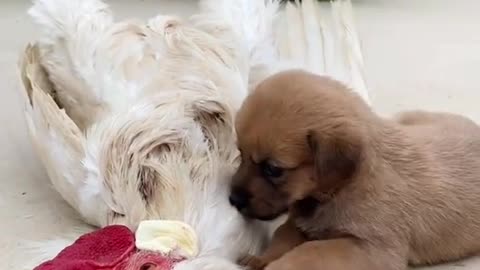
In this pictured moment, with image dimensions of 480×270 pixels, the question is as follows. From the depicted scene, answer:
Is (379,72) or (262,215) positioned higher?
(262,215)

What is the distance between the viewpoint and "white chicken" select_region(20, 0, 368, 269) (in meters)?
1.35

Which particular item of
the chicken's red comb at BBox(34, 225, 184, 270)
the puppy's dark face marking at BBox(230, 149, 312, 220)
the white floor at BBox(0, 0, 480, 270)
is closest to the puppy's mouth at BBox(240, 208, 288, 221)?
the puppy's dark face marking at BBox(230, 149, 312, 220)

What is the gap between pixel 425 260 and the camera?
4.74 ft

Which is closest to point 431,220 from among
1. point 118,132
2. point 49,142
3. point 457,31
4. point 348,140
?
point 348,140

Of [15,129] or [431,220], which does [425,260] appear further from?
[15,129]

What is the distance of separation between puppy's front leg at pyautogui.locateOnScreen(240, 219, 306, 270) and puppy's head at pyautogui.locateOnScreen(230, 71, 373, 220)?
0.15 feet

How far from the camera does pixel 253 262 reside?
1336mm

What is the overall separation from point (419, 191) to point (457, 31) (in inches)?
43.7

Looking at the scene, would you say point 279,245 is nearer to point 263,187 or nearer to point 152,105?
point 263,187

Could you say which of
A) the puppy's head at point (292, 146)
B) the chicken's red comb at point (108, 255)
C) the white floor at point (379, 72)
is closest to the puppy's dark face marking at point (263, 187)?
the puppy's head at point (292, 146)

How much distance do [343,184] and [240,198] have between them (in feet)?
0.45

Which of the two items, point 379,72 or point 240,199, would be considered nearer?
point 240,199

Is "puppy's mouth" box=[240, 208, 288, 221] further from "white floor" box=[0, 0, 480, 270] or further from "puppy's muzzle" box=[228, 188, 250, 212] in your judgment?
"white floor" box=[0, 0, 480, 270]

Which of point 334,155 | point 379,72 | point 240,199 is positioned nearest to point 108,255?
point 240,199
